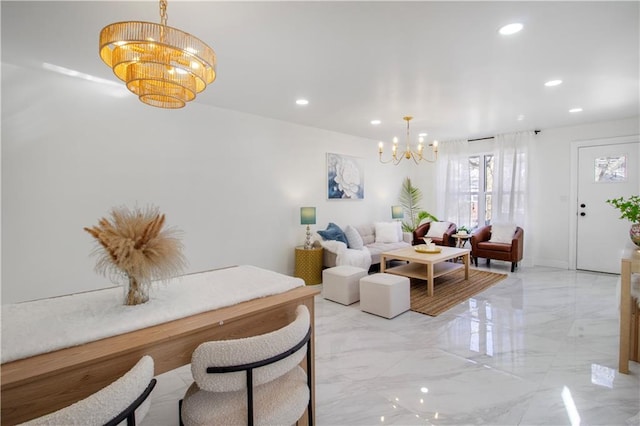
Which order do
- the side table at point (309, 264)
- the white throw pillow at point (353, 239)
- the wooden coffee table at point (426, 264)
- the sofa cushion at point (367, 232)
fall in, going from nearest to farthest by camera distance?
the wooden coffee table at point (426, 264) → the side table at point (309, 264) → the white throw pillow at point (353, 239) → the sofa cushion at point (367, 232)

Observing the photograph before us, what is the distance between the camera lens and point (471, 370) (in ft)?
7.47

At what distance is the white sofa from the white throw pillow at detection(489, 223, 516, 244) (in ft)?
5.07

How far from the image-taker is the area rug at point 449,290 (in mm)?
3578

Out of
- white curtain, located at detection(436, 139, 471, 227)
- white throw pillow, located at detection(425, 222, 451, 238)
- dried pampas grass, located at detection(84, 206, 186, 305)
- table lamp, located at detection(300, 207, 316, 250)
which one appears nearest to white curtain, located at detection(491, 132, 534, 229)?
white curtain, located at detection(436, 139, 471, 227)

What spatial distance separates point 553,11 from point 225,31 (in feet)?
7.27

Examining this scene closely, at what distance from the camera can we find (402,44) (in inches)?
92.4

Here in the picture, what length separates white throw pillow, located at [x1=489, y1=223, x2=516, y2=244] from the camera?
5.49m

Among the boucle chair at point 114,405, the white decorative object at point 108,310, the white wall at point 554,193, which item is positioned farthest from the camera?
the white wall at point 554,193

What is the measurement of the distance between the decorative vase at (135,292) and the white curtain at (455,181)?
6510mm

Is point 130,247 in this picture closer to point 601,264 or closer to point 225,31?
point 225,31

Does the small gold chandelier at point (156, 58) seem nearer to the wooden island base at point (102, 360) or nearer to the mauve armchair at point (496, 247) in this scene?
the wooden island base at point (102, 360)

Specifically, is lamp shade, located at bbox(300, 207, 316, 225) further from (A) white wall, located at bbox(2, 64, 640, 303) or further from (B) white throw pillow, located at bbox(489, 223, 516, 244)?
(B) white throw pillow, located at bbox(489, 223, 516, 244)

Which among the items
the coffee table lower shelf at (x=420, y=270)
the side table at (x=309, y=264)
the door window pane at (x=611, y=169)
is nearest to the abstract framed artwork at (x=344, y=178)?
the side table at (x=309, y=264)

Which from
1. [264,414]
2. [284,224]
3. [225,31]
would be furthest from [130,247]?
[284,224]
